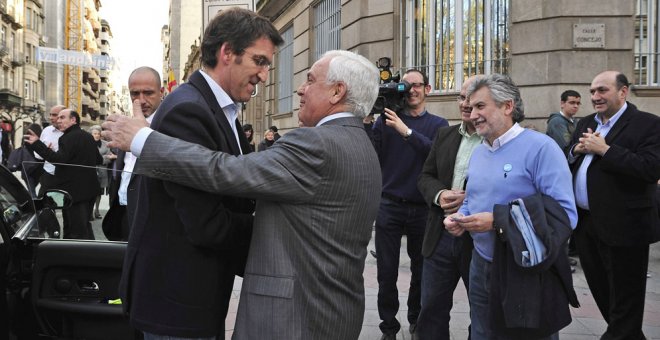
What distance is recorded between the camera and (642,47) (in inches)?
371

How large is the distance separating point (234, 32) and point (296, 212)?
0.68 meters

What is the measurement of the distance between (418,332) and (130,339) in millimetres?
1947

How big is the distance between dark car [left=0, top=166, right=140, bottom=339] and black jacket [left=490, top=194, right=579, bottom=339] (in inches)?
74.4

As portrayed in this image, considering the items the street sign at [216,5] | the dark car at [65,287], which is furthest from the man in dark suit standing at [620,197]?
the street sign at [216,5]

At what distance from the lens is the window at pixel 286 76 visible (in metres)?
20.3

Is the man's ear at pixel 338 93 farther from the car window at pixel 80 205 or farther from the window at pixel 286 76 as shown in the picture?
the window at pixel 286 76

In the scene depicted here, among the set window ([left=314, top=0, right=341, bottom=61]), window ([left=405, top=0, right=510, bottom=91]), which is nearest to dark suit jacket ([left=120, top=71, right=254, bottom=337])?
window ([left=405, top=0, right=510, bottom=91])

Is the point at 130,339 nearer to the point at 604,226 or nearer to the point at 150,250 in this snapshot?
the point at 150,250

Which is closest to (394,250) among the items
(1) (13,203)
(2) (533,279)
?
(2) (533,279)

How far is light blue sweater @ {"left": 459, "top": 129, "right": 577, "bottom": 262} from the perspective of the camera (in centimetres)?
285

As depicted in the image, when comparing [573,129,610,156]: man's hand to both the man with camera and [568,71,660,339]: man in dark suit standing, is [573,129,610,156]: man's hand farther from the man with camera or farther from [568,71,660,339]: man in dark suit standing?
the man with camera

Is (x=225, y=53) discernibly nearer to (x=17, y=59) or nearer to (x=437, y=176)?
(x=437, y=176)

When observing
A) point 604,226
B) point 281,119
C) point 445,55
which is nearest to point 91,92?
point 281,119

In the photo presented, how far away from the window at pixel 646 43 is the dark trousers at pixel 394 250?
21.2 feet
